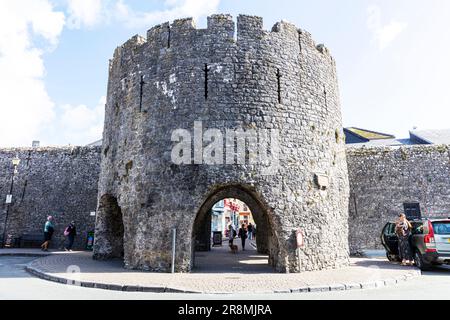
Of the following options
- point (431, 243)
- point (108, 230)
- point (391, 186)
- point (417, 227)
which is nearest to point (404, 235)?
point (417, 227)

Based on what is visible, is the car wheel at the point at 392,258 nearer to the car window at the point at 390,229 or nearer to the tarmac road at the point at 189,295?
the car window at the point at 390,229

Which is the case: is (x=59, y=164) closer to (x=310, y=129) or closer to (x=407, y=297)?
(x=310, y=129)

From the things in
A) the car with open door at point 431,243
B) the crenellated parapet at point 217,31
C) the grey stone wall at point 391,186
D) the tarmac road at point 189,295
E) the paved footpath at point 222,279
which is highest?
the crenellated parapet at point 217,31

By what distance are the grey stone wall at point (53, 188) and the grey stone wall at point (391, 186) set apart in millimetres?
14431

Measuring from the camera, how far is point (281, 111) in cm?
1007

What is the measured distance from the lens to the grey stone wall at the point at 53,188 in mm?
17875

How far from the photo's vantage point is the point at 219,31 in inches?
409

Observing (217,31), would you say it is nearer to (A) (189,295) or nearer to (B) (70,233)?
(A) (189,295)

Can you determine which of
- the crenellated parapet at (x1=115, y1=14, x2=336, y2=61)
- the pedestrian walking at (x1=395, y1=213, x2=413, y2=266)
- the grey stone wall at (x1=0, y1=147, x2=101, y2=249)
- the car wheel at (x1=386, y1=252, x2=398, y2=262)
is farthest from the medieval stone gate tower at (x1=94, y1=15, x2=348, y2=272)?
the grey stone wall at (x1=0, y1=147, x2=101, y2=249)

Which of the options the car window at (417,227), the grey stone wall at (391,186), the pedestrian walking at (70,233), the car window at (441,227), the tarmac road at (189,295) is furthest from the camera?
the pedestrian walking at (70,233)

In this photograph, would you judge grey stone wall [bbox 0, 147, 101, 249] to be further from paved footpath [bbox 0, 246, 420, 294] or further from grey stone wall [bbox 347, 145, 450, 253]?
grey stone wall [bbox 347, 145, 450, 253]

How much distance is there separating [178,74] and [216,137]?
2597 millimetres

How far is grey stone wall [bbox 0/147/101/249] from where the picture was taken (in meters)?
17.9

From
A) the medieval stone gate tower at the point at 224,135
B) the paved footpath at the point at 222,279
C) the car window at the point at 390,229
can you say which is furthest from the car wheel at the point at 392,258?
the paved footpath at the point at 222,279
